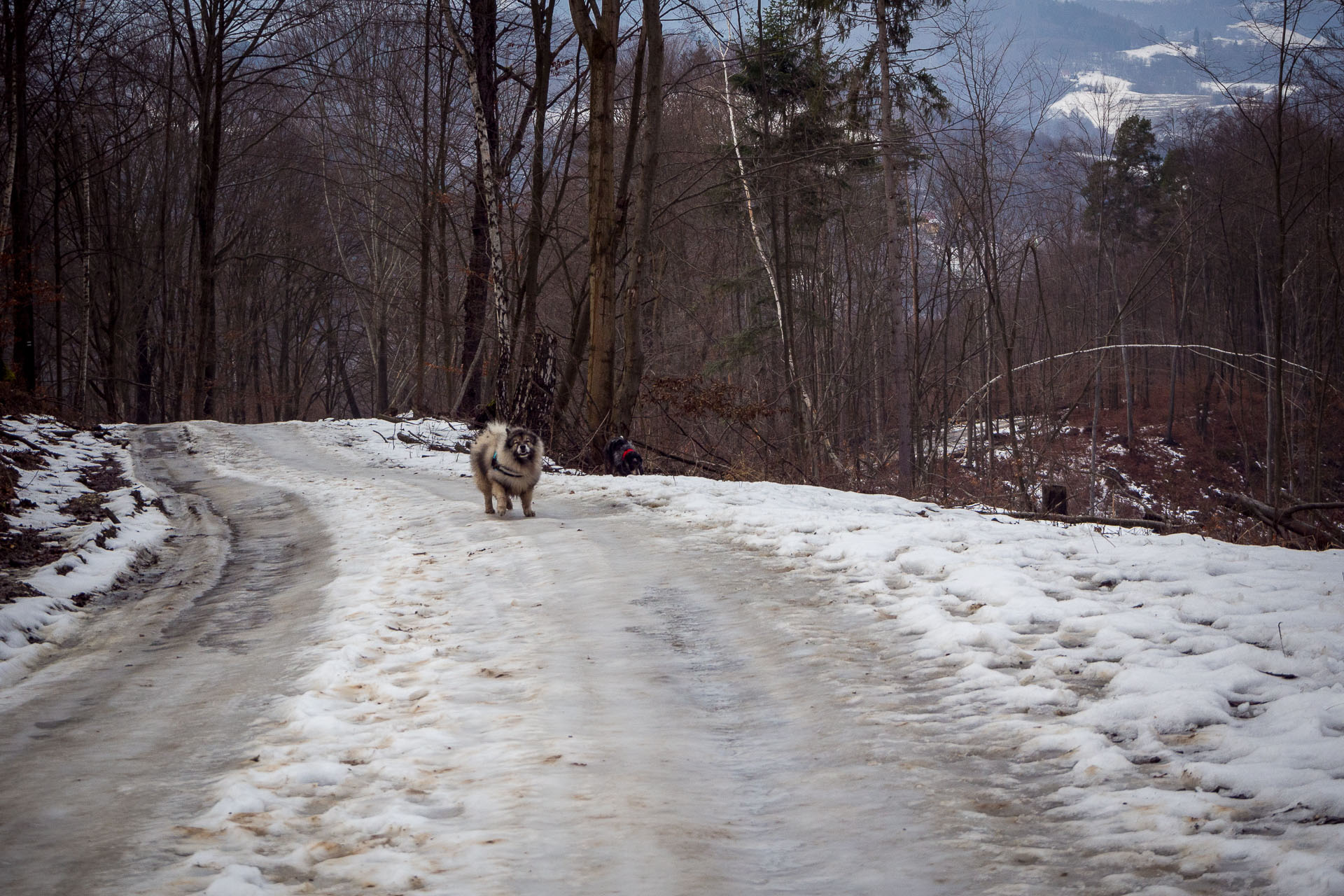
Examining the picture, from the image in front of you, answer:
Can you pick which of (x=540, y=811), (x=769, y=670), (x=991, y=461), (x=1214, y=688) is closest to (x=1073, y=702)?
(x=1214, y=688)

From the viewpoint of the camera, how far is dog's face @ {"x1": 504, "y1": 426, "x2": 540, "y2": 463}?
32.7 feet

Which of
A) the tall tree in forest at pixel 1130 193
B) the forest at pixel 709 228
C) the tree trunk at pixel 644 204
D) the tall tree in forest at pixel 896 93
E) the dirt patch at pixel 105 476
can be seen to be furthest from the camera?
the tall tree in forest at pixel 1130 193

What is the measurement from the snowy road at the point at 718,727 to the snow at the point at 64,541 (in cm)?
35

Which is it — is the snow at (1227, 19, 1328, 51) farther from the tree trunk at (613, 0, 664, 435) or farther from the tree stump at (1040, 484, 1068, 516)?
the tree trunk at (613, 0, 664, 435)

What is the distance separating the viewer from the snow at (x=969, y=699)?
3.12 meters

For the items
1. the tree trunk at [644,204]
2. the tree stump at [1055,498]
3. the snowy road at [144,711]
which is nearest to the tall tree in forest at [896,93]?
the tree trunk at [644,204]

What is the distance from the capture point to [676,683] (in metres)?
5.06

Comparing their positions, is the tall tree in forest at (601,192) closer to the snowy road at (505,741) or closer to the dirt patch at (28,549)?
the snowy road at (505,741)

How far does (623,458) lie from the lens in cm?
1477

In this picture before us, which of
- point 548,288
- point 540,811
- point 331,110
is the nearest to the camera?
point 540,811

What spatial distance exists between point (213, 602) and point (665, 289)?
26.0 metres

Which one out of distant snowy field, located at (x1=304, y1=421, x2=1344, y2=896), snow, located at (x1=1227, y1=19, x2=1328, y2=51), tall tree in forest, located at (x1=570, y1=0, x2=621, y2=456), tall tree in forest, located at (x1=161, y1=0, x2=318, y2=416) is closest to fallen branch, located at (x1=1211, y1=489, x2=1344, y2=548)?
distant snowy field, located at (x1=304, y1=421, x2=1344, y2=896)

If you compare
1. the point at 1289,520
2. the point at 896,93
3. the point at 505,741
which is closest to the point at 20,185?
the point at 896,93

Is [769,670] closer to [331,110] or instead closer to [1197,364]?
[331,110]
